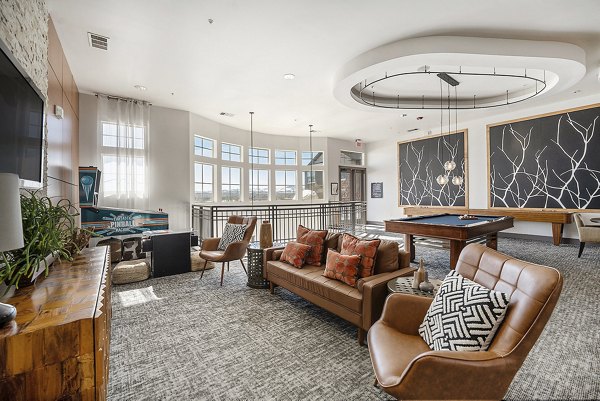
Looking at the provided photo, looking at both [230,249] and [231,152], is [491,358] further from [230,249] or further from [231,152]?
[231,152]

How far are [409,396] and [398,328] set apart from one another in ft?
1.87

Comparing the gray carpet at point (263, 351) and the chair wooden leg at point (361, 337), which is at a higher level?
the chair wooden leg at point (361, 337)

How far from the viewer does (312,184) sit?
10.0 metres

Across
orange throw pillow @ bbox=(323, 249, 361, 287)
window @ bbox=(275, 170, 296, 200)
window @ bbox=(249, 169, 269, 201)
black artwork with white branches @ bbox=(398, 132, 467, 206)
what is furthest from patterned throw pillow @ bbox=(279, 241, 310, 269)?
black artwork with white branches @ bbox=(398, 132, 467, 206)

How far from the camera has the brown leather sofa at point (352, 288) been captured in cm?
225

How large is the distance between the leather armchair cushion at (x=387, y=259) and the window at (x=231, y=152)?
6459 mm

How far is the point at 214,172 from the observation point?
25.6 feet

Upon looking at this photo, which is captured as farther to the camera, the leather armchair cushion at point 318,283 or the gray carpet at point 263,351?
the leather armchair cushion at point 318,283

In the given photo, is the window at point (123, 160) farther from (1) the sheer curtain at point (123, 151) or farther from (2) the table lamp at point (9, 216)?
(2) the table lamp at point (9, 216)

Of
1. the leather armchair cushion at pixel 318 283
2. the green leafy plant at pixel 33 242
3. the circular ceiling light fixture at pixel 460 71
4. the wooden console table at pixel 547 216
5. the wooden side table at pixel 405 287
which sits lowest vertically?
the leather armchair cushion at pixel 318 283

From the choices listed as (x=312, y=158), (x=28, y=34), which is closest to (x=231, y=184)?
(x=312, y=158)

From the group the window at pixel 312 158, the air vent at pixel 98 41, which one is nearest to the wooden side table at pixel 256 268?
the air vent at pixel 98 41

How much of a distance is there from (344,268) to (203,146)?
615 cm

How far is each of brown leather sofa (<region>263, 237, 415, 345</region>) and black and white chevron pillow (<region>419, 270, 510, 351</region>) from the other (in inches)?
23.0
